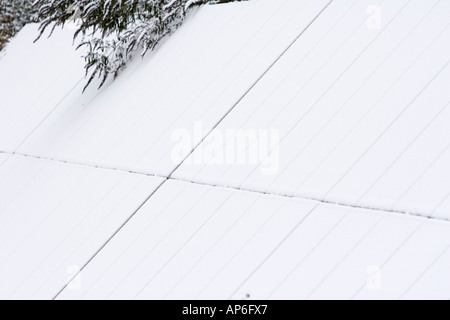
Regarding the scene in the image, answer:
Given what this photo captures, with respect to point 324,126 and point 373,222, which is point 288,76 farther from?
point 373,222

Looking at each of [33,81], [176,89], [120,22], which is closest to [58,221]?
[176,89]

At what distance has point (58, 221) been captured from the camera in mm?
4496

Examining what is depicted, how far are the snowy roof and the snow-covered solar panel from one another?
3.32 ft

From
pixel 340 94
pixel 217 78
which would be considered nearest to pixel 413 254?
pixel 340 94

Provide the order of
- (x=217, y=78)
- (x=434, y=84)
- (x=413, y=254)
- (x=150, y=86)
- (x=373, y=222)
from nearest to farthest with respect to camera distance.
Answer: (x=413, y=254)
(x=373, y=222)
(x=434, y=84)
(x=217, y=78)
(x=150, y=86)

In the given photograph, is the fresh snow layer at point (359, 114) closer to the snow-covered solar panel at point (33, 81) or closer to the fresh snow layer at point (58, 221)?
the fresh snow layer at point (58, 221)

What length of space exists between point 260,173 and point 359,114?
570mm

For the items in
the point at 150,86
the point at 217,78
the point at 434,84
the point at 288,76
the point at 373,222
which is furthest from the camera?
the point at 150,86

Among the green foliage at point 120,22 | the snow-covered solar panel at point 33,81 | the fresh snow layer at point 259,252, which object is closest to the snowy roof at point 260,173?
the fresh snow layer at point 259,252

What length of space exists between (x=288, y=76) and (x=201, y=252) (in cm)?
141

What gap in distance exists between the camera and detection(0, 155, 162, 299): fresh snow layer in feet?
13.0

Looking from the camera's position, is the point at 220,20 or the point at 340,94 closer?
the point at 340,94

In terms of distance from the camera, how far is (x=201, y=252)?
11.1 feet

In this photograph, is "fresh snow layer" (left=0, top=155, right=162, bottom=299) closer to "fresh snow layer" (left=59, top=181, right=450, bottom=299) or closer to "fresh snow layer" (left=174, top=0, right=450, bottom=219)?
"fresh snow layer" (left=59, top=181, right=450, bottom=299)
